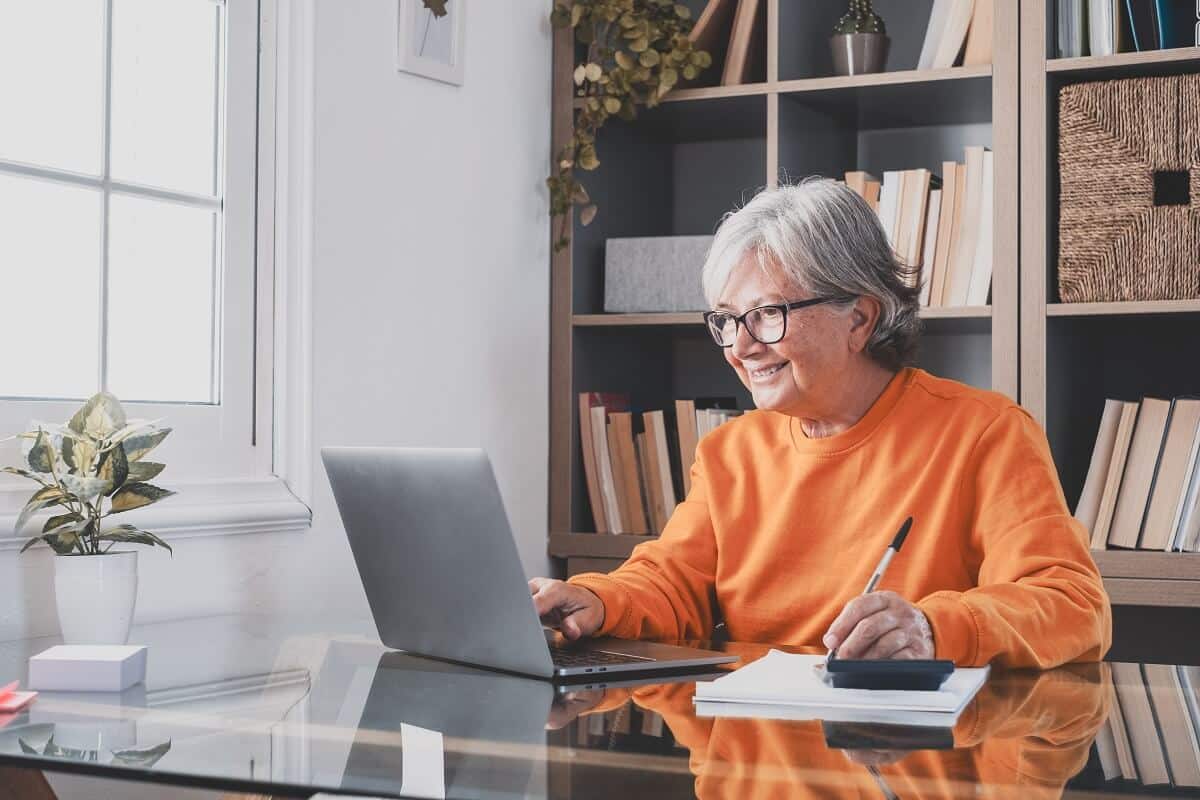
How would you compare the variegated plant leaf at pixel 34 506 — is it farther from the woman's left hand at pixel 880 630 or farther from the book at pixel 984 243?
the book at pixel 984 243

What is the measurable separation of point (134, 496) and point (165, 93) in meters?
0.69

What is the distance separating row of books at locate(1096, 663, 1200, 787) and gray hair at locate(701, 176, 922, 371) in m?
0.57

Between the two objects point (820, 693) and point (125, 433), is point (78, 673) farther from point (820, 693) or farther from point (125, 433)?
point (820, 693)

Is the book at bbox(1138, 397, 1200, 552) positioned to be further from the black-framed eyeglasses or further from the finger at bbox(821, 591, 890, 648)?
the finger at bbox(821, 591, 890, 648)

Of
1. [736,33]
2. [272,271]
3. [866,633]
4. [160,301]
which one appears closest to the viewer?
[866,633]

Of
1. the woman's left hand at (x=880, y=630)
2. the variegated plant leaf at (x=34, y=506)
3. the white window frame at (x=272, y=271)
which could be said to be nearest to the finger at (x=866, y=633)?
the woman's left hand at (x=880, y=630)

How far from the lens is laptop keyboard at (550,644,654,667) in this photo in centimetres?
141

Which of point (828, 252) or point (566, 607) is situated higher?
point (828, 252)

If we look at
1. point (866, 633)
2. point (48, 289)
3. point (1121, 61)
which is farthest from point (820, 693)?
point (1121, 61)

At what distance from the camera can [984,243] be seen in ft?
8.05

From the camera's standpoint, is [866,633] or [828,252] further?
[828,252]

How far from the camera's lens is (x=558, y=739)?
111cm

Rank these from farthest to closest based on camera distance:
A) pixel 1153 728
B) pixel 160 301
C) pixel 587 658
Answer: pixel 160 301 < pixel 587 658 < pixel 1153 728

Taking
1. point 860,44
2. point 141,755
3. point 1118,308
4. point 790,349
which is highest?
point 860,44
